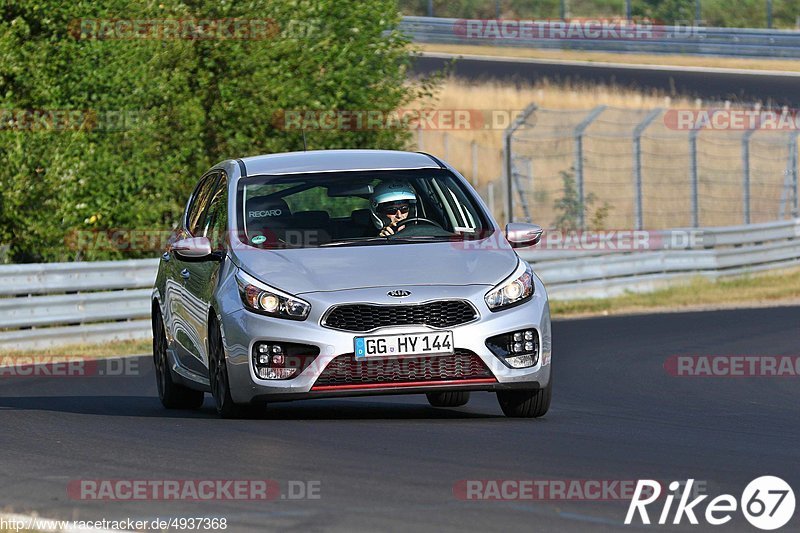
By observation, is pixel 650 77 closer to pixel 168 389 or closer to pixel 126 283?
pixel 126 283

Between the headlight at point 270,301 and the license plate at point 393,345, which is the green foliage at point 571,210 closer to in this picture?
the headlight at point 270,301

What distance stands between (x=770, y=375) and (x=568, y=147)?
24.4 metres

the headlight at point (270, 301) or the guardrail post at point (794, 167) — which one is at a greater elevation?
the headlight at point (270, 301)

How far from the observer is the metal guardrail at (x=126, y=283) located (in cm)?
1906

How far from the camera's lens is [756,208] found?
34000mm

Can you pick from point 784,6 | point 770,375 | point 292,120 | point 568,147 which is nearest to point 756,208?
point 568,147

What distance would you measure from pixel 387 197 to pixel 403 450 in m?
2.50

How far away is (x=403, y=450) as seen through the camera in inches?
326

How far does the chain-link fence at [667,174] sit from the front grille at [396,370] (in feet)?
60.1

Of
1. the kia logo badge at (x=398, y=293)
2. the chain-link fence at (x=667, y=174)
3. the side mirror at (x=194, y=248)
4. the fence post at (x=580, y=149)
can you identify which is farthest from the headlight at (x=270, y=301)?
the chain-link fence at (x=667, y=174)

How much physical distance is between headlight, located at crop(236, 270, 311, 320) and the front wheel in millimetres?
1411

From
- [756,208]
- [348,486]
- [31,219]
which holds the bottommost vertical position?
[756,208]

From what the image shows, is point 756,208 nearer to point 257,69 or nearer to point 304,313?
point 257,69

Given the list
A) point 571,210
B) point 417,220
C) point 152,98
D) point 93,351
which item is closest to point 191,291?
point 417,220
